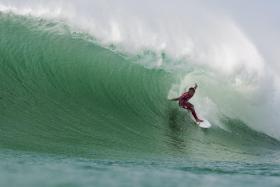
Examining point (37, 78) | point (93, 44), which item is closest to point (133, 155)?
point (37, 78)

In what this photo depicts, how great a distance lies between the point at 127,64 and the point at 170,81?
1169 mm

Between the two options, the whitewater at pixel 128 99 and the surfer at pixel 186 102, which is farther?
the surfer at pixel 186 102

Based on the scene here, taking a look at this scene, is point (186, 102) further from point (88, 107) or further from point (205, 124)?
point (88, 107)

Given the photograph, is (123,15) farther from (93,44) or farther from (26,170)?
(26,170)

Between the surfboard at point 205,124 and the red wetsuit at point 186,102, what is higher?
the red wetsuit at point 186,102

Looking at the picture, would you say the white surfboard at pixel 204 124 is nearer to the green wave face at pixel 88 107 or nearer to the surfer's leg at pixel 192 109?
the surfer's leg at pixel 192 109

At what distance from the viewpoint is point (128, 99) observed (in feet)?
41.1

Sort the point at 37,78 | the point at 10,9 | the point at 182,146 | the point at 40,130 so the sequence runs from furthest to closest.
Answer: the point at 10,9 < the point at 37,78 < the point at 182,146 < the point at 40,130

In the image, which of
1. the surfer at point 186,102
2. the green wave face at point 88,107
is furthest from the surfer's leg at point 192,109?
the green wave face at point 88,107

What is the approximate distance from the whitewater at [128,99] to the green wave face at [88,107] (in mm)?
28

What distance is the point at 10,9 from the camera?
52.8 feet

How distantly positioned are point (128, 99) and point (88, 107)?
5.27 feet

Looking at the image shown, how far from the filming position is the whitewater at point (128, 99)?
675 cm

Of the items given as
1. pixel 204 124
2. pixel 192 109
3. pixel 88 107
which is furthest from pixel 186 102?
pixel 88 107
